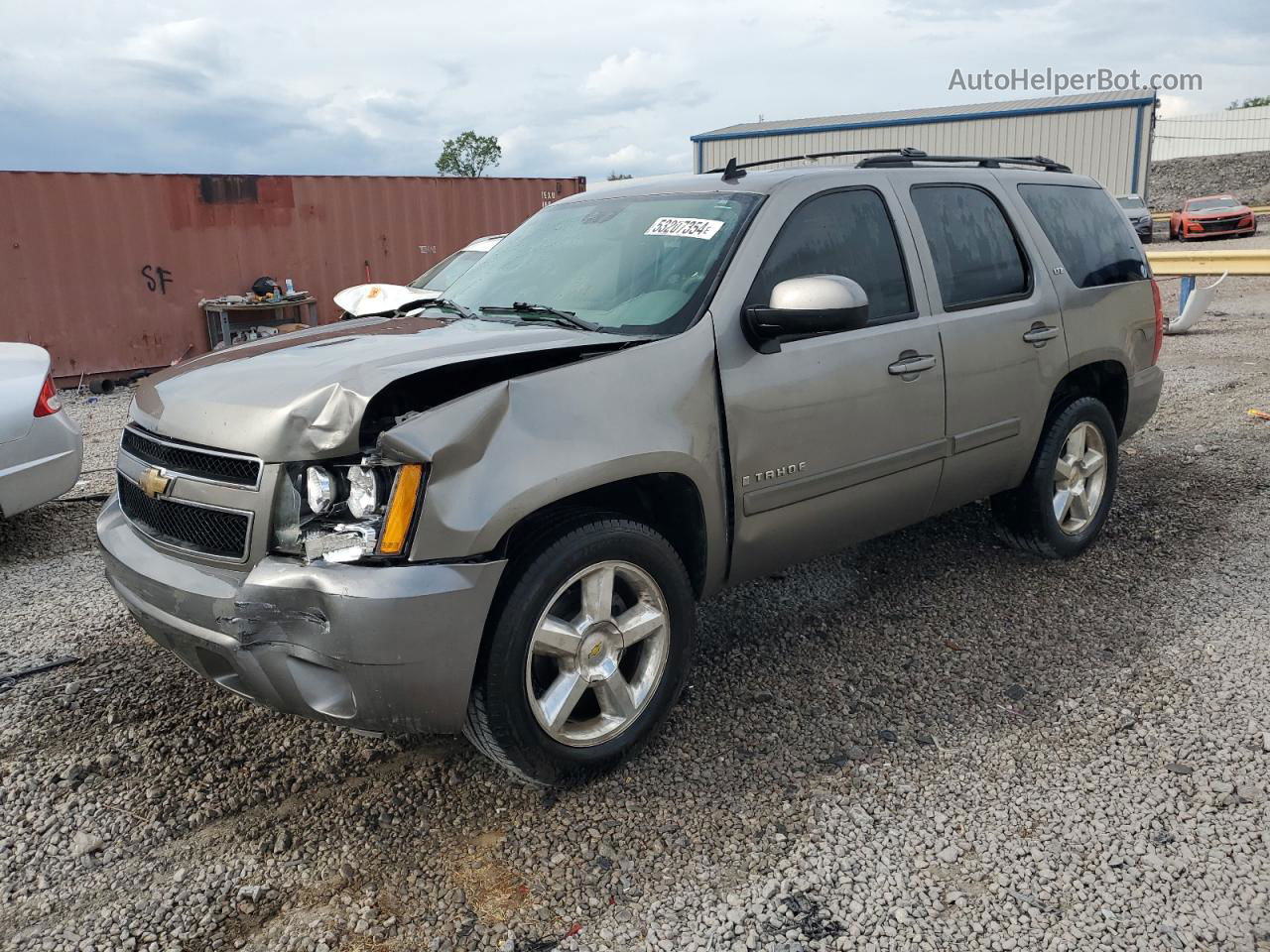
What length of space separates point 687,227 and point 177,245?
1266 cm

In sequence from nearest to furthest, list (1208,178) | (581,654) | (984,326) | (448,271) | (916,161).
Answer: (581,654), (984,326), (916,161), (448,271), (1208,178)

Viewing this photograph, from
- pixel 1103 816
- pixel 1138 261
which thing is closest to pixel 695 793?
pixel 1103 816

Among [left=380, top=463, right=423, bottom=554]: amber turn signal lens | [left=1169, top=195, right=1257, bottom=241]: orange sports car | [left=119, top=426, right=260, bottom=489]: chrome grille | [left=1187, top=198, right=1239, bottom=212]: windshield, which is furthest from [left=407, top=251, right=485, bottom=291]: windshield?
[left=1187, top=198, right=1239, bottom=212]: windshield

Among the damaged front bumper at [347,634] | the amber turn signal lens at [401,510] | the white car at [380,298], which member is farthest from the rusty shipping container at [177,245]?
the amber turn signal lens at [401,510]

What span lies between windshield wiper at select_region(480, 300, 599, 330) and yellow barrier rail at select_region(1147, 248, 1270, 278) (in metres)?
9.86

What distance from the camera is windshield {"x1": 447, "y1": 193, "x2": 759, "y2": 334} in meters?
3.28

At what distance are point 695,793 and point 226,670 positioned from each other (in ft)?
4.59

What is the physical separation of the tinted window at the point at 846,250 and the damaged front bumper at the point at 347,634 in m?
1.55

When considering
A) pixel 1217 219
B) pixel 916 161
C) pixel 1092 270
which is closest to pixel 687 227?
pixel 916 161

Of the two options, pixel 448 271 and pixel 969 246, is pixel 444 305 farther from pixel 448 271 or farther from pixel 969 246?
pixel 448 271

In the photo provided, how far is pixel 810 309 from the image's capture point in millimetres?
3088

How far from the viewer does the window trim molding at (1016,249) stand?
3922 mm

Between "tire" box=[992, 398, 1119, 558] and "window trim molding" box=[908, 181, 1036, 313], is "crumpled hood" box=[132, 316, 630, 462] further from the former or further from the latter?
"tire" box=[992, 398, 1119, 558]

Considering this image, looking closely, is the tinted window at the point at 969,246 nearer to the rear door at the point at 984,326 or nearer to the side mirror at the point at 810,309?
the rear door at the point at 984,326
